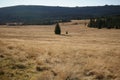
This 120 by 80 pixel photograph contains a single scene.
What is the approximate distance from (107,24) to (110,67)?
122375mm

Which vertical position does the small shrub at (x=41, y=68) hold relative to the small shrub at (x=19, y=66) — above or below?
below

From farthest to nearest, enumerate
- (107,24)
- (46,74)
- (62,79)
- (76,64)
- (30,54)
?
1. (107,24)
2. (30,54)
3. (76,64)
4. (46,74)
5. (62,79)

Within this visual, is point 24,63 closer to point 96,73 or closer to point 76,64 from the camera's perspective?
point 76,64

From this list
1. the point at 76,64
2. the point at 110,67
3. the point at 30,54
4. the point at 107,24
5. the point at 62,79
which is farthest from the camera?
the point at 107,24

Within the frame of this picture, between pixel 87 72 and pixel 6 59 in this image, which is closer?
pixel 87 72

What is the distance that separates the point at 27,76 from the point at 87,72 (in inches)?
121

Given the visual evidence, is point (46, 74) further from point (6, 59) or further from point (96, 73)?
point (6, 59)

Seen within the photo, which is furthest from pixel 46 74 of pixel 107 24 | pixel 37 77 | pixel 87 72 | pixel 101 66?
pixel 107 24

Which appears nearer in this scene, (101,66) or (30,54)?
(101,66)

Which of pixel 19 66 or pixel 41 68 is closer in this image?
pixel 41 68

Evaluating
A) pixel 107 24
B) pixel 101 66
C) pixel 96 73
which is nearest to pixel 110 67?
pixel 101 66

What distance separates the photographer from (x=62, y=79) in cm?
943

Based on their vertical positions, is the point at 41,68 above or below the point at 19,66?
below

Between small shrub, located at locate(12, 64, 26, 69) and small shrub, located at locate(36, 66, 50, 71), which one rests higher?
small shrub, located at locate(12, 64, 26, 69)
